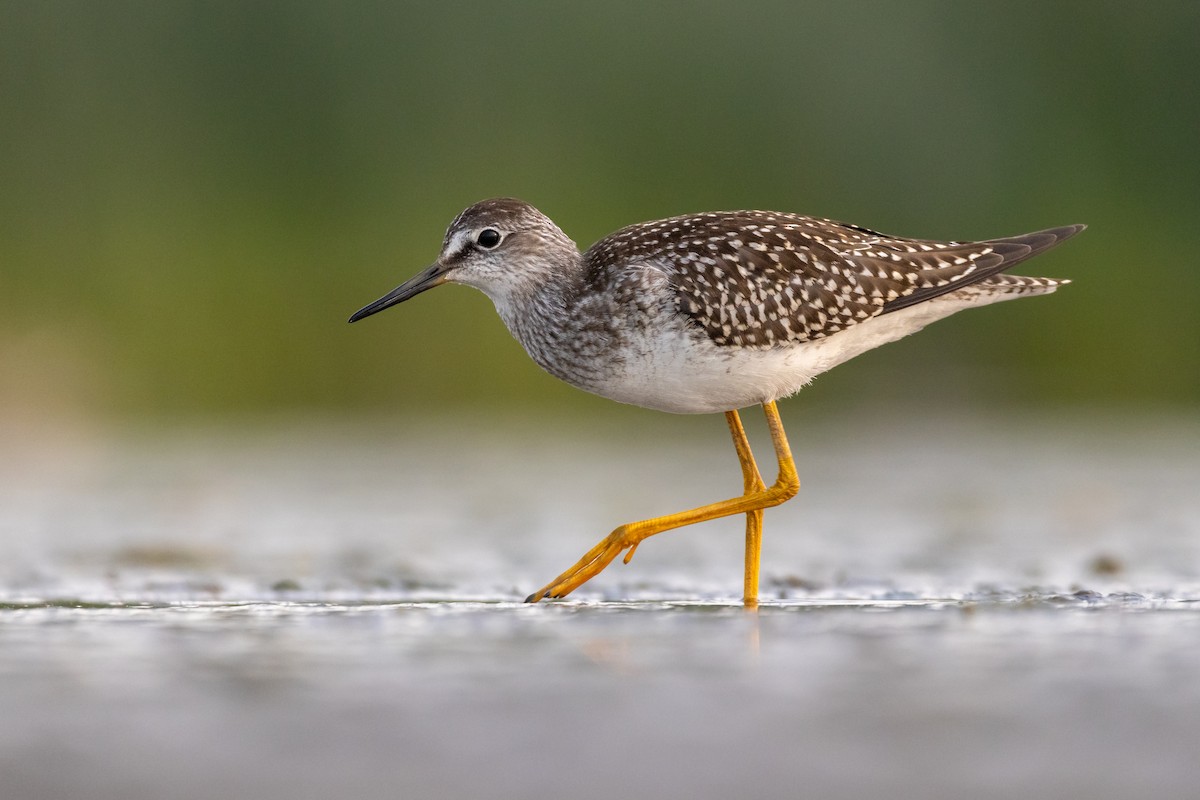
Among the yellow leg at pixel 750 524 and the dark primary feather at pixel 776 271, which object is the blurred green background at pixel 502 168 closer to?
the dark primary feather at pixel 776 271

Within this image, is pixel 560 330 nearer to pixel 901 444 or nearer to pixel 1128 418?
pixel 901 444

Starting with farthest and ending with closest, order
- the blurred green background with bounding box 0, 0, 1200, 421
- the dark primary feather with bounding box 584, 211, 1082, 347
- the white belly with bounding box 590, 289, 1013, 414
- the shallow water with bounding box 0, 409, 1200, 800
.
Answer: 1. the blurred green background with bounding box 0, 0, 1200, 421
2. the dark primary feather with bounding box 584, 211, 1082, 347
3. the white belly with bounding box 590, 289, 1013, 414
4. the shallow water with bounding box 0, 409, 1200, 800

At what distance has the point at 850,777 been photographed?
341 cm

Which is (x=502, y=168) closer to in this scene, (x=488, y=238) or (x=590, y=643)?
(x=488, y=238)

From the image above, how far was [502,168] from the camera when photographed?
25391mm

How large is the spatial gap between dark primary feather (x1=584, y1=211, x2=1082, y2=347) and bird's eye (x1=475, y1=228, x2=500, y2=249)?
514mm

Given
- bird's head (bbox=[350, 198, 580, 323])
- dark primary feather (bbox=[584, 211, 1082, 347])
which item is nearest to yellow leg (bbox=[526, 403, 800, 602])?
dark primary feather (bbox=[584, 211, 1082, 347])

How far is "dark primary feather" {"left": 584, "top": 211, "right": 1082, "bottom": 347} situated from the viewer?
26.2 feet

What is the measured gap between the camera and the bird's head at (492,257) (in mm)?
8484

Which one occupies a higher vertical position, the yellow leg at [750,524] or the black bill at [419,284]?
the black bill at [419,284]

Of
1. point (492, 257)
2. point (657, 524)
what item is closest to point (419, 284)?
point (492, 257)

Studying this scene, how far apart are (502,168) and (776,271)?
17591mm

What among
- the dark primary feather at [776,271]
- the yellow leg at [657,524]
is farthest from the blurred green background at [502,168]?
the yellow leg at [657,524]

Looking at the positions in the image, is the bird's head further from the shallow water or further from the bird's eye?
the shallow water
